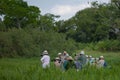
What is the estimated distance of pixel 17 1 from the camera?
65875 mm

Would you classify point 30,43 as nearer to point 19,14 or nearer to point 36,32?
point 36,32

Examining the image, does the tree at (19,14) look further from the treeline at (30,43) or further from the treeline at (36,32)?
the treeline at (30,43)

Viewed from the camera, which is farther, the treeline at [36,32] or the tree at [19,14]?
the tree at [19,14]

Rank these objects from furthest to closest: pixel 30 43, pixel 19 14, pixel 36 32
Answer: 1. pixel 19 14
2. pixel 36 32
3. pixel 30 43

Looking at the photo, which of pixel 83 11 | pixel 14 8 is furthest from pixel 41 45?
pixel 83 11

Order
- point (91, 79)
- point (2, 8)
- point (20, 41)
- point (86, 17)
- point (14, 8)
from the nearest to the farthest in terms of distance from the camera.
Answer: point (91, 79) → point (20, 41) → point (2, 8) → point (14, 8) → point (86, 17)

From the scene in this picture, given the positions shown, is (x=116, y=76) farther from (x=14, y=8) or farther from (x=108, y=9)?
(x=14, y=8)

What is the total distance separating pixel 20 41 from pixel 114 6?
1175 centimetres

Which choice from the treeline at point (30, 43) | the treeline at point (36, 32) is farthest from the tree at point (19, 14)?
the treeline at point (30, 43)

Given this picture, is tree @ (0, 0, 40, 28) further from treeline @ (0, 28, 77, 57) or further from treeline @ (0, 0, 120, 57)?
treeline @ (0, 28, 77, 57)

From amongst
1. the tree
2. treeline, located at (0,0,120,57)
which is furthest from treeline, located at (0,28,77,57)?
the tree

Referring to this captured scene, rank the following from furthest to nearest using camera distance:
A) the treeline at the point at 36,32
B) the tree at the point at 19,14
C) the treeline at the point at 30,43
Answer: the tree at the point at 19,14 < the treeline at the point at 30,43 < the treeline at the point at 36,32

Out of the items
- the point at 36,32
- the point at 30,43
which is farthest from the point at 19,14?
the point at 30,43

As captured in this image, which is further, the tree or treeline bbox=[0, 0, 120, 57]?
the tree
